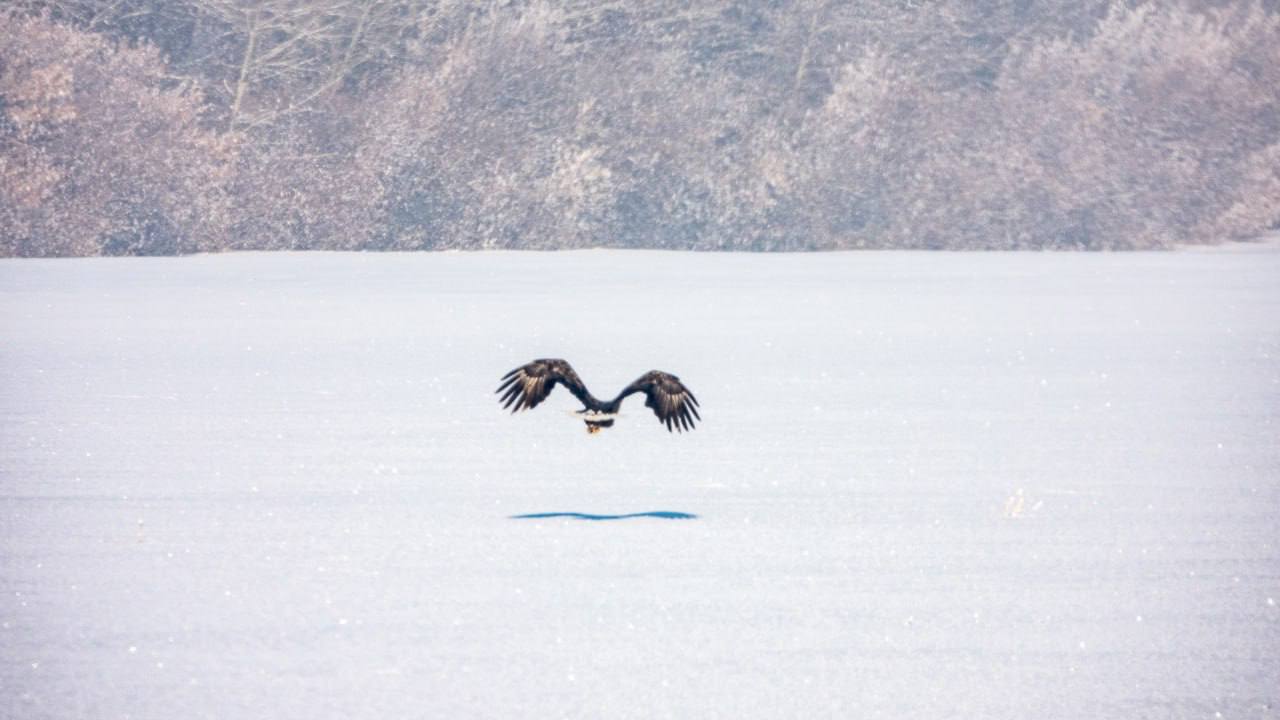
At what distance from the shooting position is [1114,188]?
39.9 metres

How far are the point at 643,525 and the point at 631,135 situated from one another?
30.3 m

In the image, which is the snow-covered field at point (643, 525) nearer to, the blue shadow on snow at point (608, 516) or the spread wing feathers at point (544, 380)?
the blue shadow on snow at point (608, 516)

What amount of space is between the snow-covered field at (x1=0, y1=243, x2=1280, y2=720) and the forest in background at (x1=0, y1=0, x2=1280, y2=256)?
16717 mm

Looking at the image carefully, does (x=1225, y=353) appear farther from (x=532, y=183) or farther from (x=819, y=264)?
(x=532, y=183)

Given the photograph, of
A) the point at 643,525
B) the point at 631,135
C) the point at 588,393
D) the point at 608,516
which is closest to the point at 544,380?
the point at 588,393

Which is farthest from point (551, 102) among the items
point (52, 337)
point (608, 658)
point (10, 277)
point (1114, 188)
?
point (608, 658)

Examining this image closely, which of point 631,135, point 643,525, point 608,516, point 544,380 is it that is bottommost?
point 631,135

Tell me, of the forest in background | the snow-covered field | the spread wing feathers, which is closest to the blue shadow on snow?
the snow-covered field

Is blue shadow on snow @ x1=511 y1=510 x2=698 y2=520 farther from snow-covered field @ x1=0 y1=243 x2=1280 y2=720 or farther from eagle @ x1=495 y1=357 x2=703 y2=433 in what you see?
eagle @ x1=495 y1=357 x2=703 y2=433

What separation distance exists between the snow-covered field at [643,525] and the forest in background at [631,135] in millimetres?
16717

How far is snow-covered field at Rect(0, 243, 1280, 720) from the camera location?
6.97 m

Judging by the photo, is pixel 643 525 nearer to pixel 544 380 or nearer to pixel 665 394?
pixel 665 394

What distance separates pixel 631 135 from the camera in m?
39.8

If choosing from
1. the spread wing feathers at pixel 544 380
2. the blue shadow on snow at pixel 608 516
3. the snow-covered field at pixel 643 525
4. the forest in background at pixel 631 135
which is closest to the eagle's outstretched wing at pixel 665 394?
the spread wing feathers at pixel 544 380
